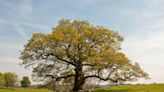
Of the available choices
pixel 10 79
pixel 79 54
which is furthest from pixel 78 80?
pixel 10 79

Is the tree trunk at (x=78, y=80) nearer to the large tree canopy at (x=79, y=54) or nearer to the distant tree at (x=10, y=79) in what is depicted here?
the large tree canopy at (x=79, y=54)

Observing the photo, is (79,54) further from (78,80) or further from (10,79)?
(10,79)

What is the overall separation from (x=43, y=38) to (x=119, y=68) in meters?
12.4

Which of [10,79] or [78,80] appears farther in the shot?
[10,79]

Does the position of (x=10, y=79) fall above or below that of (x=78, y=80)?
above

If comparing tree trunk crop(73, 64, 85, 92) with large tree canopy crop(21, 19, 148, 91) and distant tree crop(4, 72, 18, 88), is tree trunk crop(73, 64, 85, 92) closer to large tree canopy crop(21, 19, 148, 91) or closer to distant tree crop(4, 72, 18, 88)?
large tree canopy crop(21, 19, 148, 91)

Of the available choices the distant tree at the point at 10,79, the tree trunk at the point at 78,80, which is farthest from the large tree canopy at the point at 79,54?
the distant tree at the point at 10,79

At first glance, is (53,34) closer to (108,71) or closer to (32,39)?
(32,39)

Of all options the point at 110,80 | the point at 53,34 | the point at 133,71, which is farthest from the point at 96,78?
the point at 53,34

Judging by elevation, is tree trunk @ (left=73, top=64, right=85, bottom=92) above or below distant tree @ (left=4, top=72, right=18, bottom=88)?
below

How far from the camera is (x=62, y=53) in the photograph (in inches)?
1879

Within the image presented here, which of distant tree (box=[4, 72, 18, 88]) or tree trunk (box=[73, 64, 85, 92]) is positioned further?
distant tree (box=[4, 72, 18, 88])

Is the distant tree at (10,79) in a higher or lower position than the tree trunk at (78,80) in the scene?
higher

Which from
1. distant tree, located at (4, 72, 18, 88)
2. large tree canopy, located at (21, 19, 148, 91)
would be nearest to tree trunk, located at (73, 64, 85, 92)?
large tree canopy, located at (21, 19, 148, 91)
